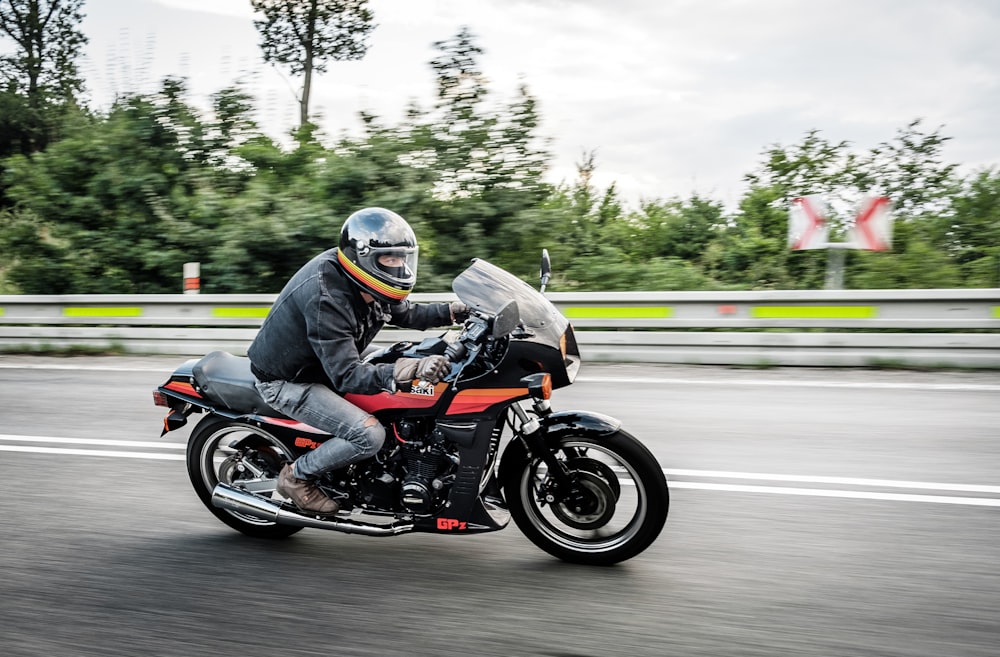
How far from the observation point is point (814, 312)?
9.09 metres

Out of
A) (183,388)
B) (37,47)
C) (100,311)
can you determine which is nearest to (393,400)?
(183,388)

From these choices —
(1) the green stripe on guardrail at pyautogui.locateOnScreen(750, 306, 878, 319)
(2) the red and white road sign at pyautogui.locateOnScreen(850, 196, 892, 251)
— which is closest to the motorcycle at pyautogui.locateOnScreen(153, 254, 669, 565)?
(1) the green stripe on guardrail at pyautogui.locateOnScreen(750, 306, 878, 319)

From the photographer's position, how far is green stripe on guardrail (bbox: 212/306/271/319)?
10.7 m

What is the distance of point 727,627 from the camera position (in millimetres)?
3285

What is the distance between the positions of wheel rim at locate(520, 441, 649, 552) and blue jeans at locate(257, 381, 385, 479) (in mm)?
735

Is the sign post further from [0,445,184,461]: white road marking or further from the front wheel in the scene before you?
[0,445,184,461]: white road marking

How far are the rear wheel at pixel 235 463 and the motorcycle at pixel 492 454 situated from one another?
0.15 m

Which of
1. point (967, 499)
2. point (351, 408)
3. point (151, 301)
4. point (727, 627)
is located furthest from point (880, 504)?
point (151, 301)

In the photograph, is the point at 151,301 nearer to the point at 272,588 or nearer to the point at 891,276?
the point at 272,588

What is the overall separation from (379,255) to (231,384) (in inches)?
42.4

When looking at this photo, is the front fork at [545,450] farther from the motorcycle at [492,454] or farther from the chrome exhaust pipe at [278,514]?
the chrome exhaust pipe at [278,514]

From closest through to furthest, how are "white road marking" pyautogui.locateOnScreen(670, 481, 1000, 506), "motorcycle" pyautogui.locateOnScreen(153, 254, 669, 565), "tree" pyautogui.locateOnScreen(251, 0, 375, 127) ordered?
"motorcycle" pyautogui.locateOnScreen(153, 254, 669, 565) < "white road marking" pyautogui.locateOnScreen(670, 481, 1000, 506) < "tree" pyautogui.locateOnScreen(251, 0, 375, 127)

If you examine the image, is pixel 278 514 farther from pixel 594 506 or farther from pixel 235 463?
pixel 594 506

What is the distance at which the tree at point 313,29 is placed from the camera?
17234 mm
